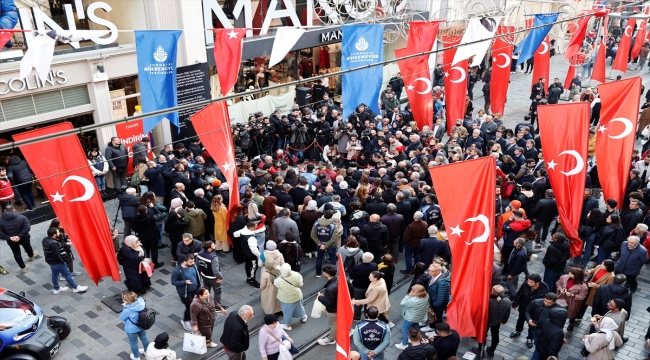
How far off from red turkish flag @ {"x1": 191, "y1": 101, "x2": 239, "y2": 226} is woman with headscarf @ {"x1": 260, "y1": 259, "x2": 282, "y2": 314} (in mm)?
2024

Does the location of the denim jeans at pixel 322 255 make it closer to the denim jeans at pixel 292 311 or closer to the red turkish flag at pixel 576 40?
the denim jeans at pixel 292 311

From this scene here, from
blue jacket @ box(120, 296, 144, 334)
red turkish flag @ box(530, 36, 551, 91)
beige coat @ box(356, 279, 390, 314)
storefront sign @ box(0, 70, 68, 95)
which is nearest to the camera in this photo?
blue jacket @ box(120, 296, 144, 334)

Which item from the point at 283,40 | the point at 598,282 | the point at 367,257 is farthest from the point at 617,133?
the point at 283,40

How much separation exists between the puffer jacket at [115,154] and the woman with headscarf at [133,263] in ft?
16.2

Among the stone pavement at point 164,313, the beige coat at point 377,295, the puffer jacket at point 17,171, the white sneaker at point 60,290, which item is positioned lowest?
the stone pavement at point 164,313

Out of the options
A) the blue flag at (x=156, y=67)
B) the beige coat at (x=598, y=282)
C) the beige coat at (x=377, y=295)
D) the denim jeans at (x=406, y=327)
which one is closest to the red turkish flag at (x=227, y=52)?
the blue flag at (x=156, y=67)

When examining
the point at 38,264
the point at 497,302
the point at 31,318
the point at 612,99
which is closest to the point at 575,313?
the point at 497,302

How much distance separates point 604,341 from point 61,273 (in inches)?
370

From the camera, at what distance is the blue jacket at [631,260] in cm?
1022

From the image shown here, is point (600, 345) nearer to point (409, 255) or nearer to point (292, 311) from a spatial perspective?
point (409, 255)

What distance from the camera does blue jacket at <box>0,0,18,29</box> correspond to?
12.7m

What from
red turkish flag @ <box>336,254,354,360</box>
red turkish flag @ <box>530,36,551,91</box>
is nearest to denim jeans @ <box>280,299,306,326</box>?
red turkish flag @ <box>336,254,354,360</box>

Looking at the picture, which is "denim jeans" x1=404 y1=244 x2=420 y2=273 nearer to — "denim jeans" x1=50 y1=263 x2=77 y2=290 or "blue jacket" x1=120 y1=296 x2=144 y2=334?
"blue jacket" x1=120 y1=296 x2=144 y2=334

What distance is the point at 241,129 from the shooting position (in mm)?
17453
